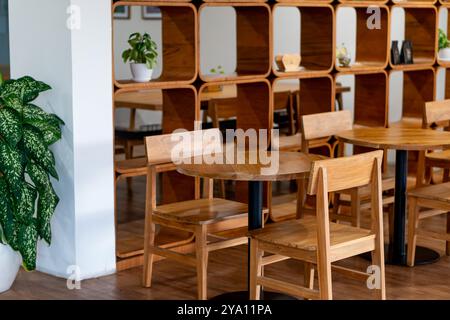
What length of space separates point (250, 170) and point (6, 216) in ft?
4.17

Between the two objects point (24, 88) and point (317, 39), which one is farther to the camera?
point (317, 39)

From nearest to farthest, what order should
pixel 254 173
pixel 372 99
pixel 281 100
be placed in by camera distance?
1. pixel 254 173
2. pixel 372 99
3. pixel 281 100

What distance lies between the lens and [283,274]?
4523 millimetres

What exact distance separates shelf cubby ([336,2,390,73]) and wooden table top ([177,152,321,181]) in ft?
7.15

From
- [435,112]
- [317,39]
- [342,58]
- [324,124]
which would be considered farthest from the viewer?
[342,58]

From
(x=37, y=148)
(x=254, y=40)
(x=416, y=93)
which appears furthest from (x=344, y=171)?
(x=416, y=93)

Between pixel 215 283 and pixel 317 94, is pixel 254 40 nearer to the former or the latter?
pixel 317 94

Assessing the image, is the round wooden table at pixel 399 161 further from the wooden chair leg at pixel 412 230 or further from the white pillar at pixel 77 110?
the white pillar at pixel 77 110

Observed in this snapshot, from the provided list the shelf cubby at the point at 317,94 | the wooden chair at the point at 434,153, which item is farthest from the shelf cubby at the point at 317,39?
the wooden chair at the point at 434,153

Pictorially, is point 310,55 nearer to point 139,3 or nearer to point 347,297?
point 139,3

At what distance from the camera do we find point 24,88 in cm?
414

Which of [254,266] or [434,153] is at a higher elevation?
[434,153]

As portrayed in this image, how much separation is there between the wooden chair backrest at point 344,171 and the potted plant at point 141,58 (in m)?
1.56

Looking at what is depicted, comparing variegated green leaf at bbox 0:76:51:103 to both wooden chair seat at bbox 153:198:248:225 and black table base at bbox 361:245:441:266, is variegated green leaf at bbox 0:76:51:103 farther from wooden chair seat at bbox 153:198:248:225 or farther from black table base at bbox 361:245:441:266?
black table base at bbox 361:245:441:266
